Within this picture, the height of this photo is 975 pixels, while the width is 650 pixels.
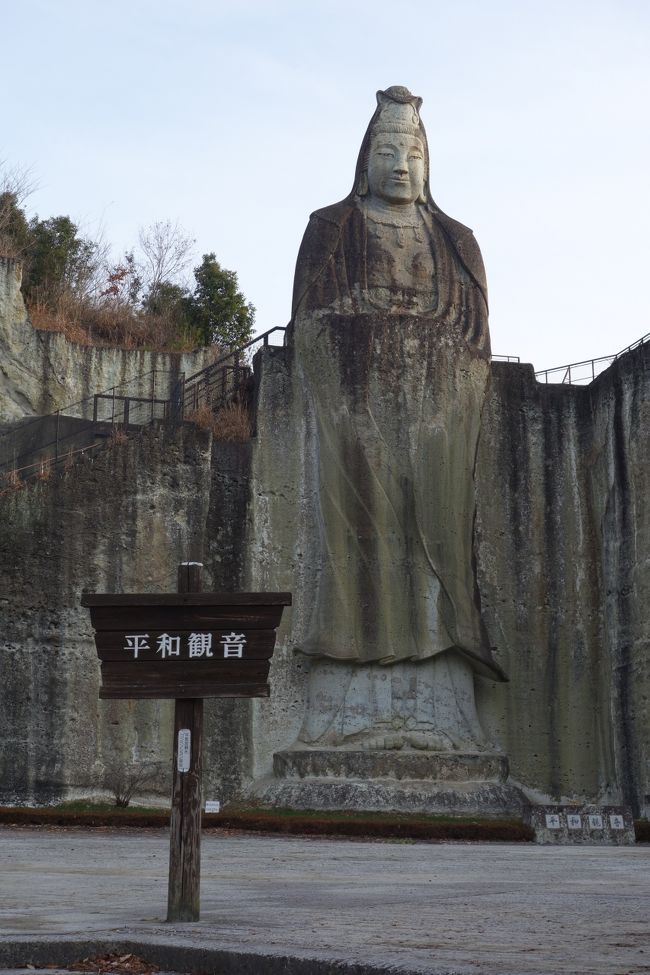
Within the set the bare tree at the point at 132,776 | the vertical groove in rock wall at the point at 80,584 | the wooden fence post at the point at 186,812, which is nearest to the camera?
the wooden fence post at the point at 186,812

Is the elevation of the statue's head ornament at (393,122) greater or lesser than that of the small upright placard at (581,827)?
greater

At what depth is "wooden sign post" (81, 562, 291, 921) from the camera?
27.3ft

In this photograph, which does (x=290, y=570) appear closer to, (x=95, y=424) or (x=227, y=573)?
(x=227, y=573)

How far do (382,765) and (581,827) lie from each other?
175 inches

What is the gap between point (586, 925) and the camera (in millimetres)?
7363

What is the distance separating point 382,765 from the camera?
67.0ft

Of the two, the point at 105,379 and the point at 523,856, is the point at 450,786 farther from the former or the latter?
the point at 105,379

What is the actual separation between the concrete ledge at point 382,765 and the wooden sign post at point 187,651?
1219 cm

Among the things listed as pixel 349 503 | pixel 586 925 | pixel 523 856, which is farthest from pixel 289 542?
pixel 586 925

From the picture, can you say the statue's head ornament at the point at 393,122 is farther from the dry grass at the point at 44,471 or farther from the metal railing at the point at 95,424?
the dry grass at the point at 44,471

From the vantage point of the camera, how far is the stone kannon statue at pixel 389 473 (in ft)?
69.3

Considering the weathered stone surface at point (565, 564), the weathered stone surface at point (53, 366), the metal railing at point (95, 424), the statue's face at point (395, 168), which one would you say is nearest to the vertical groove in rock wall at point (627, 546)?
the weathered stone surface at point (565, 564)

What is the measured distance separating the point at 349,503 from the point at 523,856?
840cm

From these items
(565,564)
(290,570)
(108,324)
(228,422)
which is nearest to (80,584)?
(290,570)
